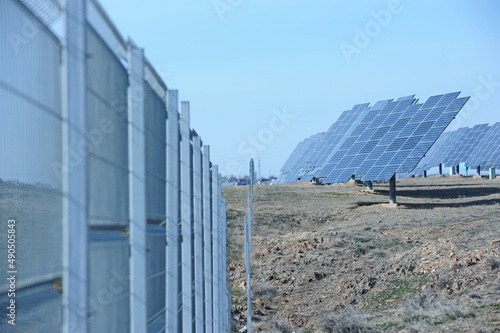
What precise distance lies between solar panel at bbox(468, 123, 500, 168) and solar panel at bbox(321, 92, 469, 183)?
22.5m

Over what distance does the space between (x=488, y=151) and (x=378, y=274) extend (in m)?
42.9

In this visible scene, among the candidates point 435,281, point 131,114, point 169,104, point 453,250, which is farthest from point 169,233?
point 453,250

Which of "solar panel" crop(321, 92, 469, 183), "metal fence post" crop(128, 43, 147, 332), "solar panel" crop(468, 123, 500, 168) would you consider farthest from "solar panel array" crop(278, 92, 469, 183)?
"metal fence post" crop(128, 43, 147, 332)

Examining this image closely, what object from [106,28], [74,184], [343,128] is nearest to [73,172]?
[74,184]

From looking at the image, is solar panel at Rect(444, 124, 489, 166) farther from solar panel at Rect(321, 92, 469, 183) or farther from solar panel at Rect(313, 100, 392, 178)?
solar panel at Rect(321, 92, 469, 183)

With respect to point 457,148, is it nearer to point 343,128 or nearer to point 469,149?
point 469,149

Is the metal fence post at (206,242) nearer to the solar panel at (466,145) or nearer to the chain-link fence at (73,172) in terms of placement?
the chain-link fence at (73,172)

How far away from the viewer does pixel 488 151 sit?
5516 cm

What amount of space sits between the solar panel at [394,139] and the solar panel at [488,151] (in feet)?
73.8

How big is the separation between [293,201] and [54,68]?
33686 millimetres

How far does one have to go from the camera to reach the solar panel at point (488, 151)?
176ft

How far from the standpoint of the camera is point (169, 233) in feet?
13.0

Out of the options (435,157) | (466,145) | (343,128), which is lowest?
(435,157)

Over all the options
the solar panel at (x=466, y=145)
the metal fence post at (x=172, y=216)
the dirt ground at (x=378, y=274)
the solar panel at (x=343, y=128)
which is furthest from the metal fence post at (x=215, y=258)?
the solar panel at (x=466, y=145)
